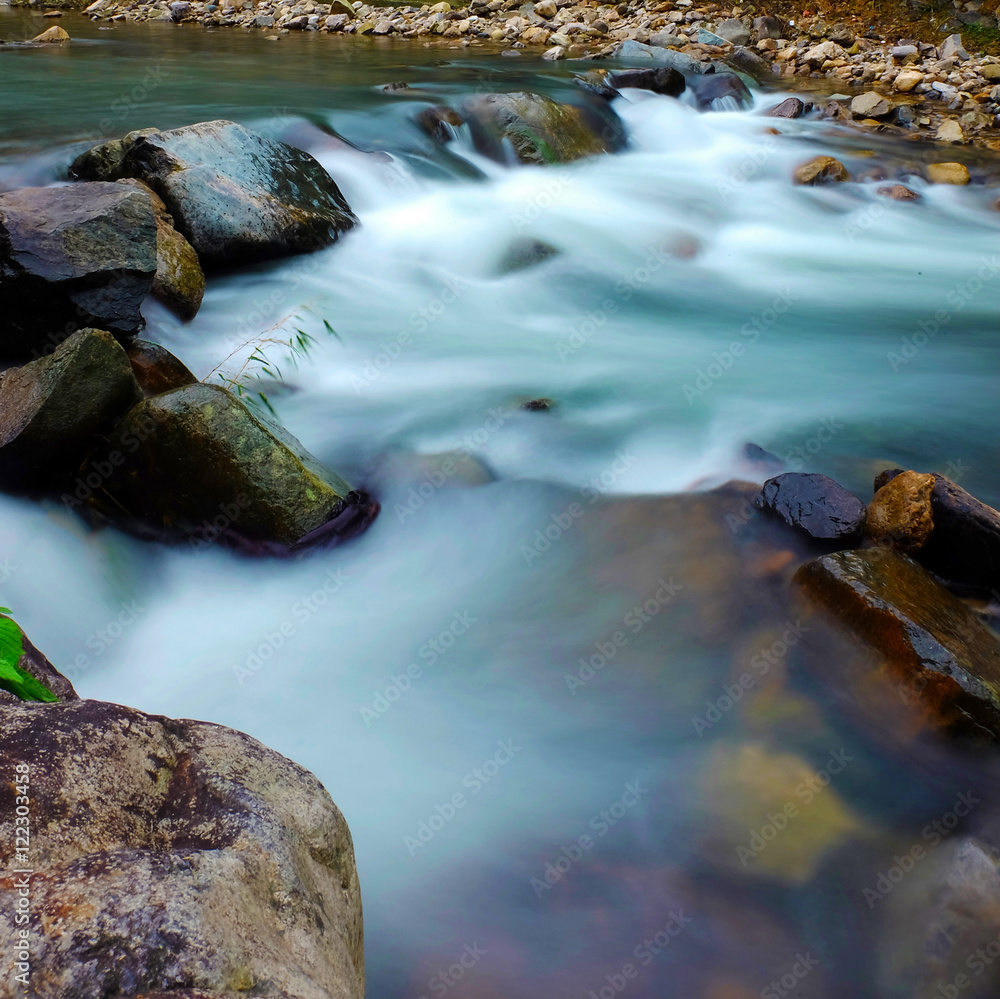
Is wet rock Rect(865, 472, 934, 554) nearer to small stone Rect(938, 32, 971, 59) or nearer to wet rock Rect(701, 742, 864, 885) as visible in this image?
wet rock Rect(701, 742, 864, 885)

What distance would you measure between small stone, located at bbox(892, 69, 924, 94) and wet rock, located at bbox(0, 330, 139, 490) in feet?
47.2

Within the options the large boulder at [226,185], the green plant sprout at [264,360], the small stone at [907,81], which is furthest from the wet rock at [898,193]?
the green plant sprout at [264,360]

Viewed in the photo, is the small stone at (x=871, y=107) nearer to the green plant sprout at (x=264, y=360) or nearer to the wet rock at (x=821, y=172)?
the wet rock at (x=821, y=172)

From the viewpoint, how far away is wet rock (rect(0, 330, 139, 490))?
3.66 meters

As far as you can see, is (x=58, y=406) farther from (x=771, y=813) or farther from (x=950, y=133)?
(x=950, y=133)

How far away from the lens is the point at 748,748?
3.24 meters

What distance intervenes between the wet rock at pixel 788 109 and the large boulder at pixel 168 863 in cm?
1300

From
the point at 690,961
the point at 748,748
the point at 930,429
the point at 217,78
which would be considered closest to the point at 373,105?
the point at 217,78

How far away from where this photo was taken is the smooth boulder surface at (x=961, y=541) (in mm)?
3797

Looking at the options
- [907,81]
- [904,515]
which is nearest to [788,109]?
[907,81]

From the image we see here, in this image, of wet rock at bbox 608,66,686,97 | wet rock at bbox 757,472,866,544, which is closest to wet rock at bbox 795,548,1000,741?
wet rock at bbox 757,472,866,544

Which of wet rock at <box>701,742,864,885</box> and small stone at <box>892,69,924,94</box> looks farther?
small stone at <box>892,69,924,94</box>

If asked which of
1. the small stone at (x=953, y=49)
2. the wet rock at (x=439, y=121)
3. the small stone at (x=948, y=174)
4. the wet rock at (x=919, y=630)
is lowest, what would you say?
the wet rock at (x=919, y=630)

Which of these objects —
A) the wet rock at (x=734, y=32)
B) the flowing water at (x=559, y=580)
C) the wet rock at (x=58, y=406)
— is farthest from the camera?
the wet rock at (x=734, y=32)
